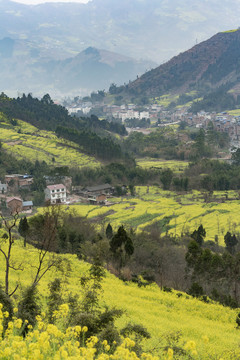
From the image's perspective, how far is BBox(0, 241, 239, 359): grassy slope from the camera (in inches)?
585

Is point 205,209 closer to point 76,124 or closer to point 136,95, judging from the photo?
point 76,124

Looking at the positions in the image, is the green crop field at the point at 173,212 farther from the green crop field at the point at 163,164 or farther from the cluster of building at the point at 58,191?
the green crop field at the point at 163,164

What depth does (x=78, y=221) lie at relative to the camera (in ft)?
138

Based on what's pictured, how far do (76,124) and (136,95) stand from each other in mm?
87712

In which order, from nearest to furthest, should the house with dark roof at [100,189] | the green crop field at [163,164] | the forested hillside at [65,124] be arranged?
the house with dark roof at [100,189]
the green crop field at [163,164]
the forested hillside at [65,124]

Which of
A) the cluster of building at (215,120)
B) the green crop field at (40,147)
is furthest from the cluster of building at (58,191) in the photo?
the cluster of building at (215,120)

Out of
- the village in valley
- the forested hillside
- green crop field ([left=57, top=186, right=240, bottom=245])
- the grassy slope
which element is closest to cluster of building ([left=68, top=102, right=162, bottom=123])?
the village in valley

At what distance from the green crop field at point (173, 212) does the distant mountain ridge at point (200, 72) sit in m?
129

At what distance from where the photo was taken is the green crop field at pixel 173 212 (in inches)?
1781

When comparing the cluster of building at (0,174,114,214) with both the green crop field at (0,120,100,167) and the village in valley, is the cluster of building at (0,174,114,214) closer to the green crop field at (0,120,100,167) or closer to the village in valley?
the green crop field at (0,120,100,167)

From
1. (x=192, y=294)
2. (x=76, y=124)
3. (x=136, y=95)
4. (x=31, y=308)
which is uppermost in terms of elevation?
(x=136, y=95)

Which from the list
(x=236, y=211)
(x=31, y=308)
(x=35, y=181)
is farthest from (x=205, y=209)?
(x=31, y=308)

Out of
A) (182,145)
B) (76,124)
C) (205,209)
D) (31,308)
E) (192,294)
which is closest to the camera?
(31,308)

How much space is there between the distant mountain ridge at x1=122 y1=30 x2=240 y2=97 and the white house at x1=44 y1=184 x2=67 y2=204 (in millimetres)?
134069
